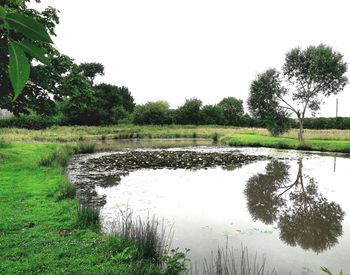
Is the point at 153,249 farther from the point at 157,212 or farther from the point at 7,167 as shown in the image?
the point at 7,167

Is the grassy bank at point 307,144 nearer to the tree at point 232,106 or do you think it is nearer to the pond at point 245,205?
the pond at point 245,205

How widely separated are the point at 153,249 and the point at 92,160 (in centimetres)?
1531

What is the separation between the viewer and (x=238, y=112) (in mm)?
84688

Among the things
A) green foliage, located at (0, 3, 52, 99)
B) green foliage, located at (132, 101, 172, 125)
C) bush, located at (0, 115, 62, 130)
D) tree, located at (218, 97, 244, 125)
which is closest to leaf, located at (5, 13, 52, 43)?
green foliage, located at (0, 3, 52, 99)

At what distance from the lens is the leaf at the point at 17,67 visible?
70cm

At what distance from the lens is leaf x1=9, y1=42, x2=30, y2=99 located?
701 millimetres

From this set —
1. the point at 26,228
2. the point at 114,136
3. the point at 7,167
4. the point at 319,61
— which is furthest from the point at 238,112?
the point at 26,228

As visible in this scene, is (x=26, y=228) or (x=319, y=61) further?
(x=319, y=61)

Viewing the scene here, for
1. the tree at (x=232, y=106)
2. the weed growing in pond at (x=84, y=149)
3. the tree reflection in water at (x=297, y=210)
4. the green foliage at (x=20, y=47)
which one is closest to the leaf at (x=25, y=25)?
the green foliage at (x=20, y=47)

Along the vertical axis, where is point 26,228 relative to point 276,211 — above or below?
above

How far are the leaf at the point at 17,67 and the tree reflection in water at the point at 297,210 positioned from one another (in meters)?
7.09

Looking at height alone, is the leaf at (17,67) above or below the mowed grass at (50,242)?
above

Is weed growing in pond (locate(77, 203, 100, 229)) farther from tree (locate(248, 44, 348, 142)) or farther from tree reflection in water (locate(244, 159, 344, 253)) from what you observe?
tree (locate(248, 44, 348, 142))

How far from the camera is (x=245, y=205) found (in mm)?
9648
